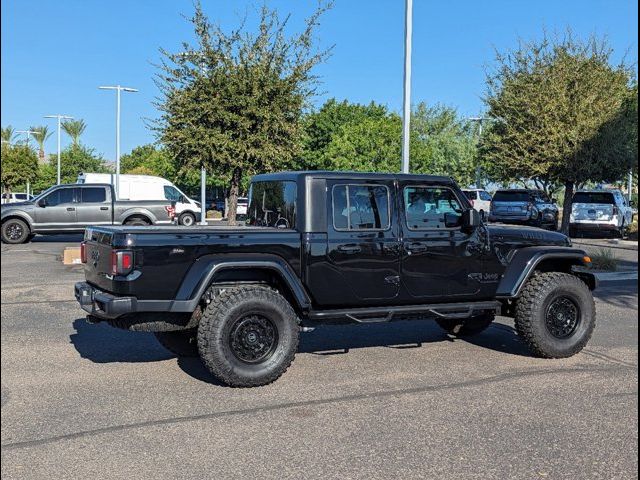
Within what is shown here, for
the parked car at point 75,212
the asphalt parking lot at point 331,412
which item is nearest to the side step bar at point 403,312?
the asphalt parking lot at point 331,412

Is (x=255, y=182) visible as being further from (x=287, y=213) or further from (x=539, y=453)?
(x=539, y=453)

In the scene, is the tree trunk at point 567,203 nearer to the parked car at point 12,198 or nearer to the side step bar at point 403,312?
the side step bar at point 403,312

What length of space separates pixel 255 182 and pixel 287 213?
0.96 m

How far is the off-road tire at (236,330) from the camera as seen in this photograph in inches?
207

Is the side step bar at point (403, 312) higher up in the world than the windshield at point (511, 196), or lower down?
A: lower down

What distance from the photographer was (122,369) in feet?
19.4

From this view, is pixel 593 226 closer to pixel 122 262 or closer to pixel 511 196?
pixel 511 196

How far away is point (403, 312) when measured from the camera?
19.4ft

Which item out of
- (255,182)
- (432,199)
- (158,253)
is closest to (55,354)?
(158,253)

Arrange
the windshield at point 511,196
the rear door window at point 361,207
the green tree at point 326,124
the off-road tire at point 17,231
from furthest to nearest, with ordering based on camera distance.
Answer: the green tree at point 326,124 → the windshield at point 511,196 → the off-road tire at point 17,231 → the rear door window at point 361,207

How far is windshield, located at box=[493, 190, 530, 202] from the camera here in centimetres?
2697

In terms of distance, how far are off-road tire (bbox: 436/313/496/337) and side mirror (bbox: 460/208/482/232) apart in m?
1.58

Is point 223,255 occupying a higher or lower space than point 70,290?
higher

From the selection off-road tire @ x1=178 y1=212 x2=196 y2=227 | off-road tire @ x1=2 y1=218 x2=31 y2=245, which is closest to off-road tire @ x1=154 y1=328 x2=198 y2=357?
off-road tire @ x1=2 y1=218 x2=31 y2=245
